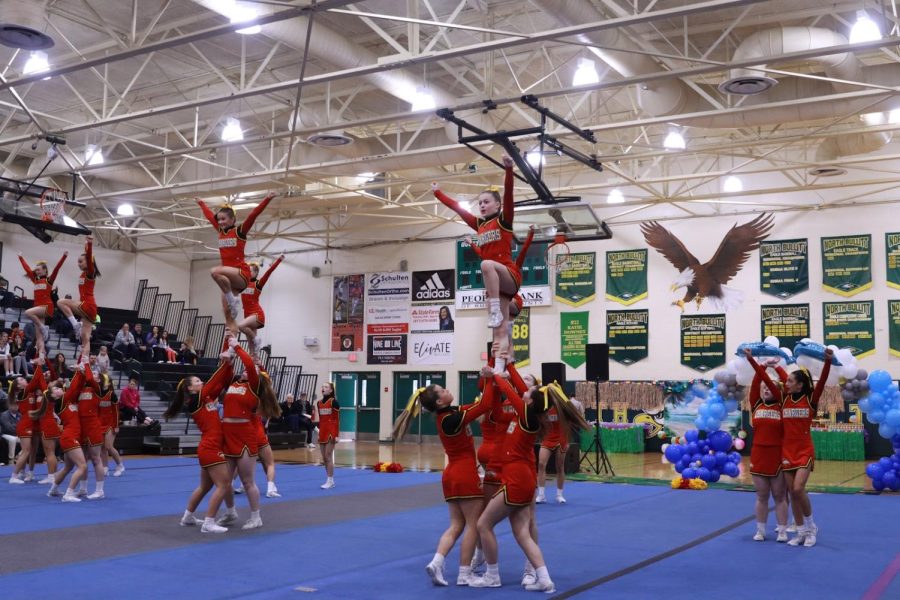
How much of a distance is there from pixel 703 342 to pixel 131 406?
1522 cm

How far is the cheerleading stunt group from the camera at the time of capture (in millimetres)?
6496

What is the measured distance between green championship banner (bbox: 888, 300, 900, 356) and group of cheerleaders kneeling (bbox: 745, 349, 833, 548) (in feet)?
45.9

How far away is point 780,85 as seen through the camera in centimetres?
1603

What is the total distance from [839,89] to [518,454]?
1252 cm

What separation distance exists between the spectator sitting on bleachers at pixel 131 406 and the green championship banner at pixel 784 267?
16634 mm

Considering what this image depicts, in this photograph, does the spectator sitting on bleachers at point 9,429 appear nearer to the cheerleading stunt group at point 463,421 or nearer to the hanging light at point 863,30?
the cheerleading stunt group at point 463,421

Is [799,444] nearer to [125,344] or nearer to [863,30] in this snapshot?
[863,30]

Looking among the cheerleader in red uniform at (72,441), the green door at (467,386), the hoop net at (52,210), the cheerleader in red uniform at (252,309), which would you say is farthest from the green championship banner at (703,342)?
the cheerleader in red uniform at (72,441)

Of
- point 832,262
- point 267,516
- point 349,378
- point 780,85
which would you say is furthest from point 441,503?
point 349,378

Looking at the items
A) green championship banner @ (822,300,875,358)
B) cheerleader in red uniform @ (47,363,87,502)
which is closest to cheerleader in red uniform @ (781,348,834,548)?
cheerleader in red uniform @ (47,363,87,502)

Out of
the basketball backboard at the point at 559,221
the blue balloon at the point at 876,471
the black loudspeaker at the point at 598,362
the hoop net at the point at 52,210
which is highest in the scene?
the hoop net at the point at 52,210

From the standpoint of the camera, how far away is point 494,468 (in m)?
6.77

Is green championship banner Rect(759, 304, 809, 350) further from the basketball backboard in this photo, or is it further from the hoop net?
the hoop net

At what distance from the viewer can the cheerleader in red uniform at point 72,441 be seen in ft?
36.7
